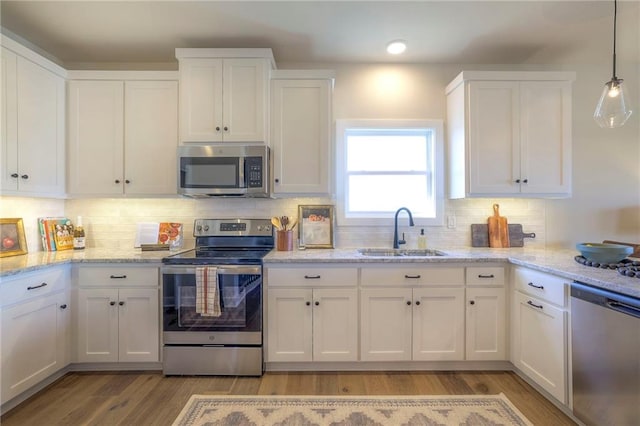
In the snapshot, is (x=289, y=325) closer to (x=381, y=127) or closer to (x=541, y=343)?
(x=541, y=343)

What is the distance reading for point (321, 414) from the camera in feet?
6.04

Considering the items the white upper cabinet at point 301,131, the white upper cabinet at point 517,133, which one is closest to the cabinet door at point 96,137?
the white upper cabinet at point 301,131

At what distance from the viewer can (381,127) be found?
2869 millimetres

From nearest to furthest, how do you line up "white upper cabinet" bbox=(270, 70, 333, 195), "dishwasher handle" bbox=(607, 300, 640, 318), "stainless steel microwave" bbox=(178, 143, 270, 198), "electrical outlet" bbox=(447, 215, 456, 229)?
"dishwasher handle" bbox=(607, 300, 640, 318), "stainless steel microwave" bbox=(178, 143, 270, 198), "white upper cabinet" bbox=(270, 70, 333, 195), "electrical outlet" bbox=(447, 215, 456, 229)

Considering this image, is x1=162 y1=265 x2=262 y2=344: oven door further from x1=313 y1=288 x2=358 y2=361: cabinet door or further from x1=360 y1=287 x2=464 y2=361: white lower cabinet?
x1=360 y1=287 x2=464 y2=361: white lower cabinet

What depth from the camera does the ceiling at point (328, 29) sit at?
2105 mm

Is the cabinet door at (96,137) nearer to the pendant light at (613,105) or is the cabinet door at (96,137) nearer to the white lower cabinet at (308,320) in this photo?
the white lower cabinet at (308,320)

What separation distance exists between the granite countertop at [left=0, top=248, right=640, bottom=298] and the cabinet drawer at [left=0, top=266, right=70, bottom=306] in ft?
0.17

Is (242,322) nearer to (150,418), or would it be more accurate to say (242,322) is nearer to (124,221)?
(150,418)

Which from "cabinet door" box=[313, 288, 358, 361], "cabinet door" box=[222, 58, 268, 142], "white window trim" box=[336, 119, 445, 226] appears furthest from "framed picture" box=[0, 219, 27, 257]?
"white window trim" box=[336, 119, 445, 226]

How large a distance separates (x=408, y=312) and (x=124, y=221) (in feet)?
8.68

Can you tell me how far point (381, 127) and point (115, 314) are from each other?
2.70 meters

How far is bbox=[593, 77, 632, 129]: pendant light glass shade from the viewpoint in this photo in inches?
69.3

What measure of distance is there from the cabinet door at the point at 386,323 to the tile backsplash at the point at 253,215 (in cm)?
68
